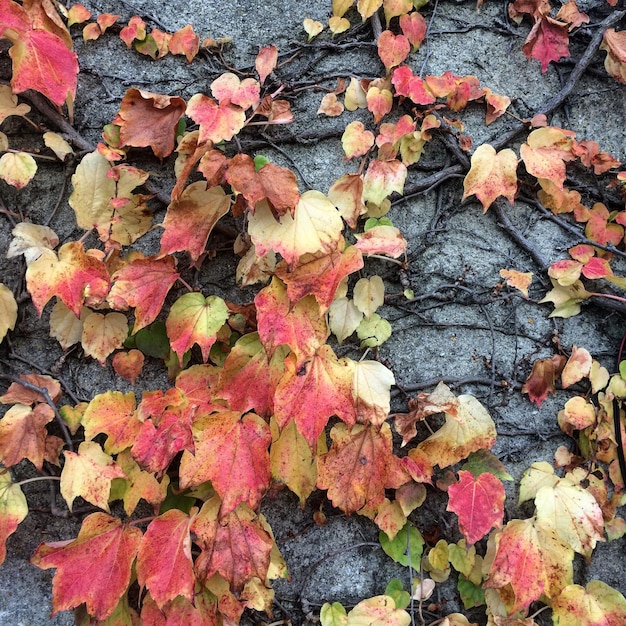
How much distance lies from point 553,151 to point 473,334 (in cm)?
68

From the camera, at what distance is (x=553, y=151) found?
5.81ft

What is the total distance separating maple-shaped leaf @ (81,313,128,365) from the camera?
1682 millimetres

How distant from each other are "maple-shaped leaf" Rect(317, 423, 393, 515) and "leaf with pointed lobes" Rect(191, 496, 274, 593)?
0.79 feet

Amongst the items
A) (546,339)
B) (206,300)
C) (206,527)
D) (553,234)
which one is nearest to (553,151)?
(553,234)

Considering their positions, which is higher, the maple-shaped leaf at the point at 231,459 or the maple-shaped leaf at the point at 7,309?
the maple-shaped leaf at the point at 7,309

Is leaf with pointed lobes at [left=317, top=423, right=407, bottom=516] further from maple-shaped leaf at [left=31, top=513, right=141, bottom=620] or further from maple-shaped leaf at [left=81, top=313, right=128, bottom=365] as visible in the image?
maple-shaped leaf at [left=81, top=313, right=128, bottom=365]

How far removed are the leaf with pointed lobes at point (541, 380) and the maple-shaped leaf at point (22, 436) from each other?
5.19 ft

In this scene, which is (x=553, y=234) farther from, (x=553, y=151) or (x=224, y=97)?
(x=224, y=97)

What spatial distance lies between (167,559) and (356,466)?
61cm

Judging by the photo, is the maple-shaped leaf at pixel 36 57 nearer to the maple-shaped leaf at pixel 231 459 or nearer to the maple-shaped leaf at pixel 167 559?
the maple-shaped leaf at pixel 231 459

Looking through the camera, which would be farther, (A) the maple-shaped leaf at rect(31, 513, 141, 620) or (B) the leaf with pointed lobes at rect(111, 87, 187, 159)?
(B) the leaf with pointed lobes at rect(111, 87, 187, 159)

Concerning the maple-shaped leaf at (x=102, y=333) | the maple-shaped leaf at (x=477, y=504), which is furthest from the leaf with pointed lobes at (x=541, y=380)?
the maple-shaped leaf at (x=102, y=333)

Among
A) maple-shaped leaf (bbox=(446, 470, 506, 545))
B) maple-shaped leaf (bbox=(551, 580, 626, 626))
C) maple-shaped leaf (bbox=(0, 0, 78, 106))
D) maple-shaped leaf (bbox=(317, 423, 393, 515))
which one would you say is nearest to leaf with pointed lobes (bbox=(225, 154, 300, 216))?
maple-shaped leaf (bbox=(0, 0, 78, 106))

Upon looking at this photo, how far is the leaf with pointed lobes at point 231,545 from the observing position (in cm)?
149
